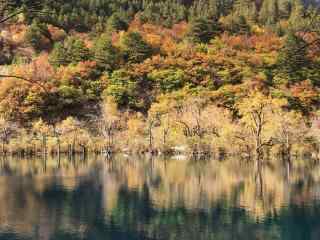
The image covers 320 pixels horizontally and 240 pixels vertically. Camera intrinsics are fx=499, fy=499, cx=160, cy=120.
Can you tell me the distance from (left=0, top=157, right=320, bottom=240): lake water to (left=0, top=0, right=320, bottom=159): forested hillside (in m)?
11.3

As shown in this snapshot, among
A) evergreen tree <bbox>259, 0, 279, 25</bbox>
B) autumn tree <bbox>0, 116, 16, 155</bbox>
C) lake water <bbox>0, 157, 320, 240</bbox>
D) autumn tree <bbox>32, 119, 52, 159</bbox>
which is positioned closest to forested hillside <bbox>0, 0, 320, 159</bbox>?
autumn tree <bbox>32, 119, 52, 159</bbox>

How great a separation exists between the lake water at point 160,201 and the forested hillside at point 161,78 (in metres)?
11.3

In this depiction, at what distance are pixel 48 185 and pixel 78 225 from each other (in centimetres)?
1235

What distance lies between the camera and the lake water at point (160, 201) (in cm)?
1986

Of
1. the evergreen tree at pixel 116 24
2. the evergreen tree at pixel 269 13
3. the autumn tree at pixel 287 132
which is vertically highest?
the evergreen tree at pixel 269 13

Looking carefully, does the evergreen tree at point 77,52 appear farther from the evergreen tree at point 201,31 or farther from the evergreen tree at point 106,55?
the evergreen tree at point 201,31

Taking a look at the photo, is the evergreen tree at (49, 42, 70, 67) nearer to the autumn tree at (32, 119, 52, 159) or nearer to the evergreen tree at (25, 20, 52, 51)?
the evergreen tree at (25, 20, 52, 51)

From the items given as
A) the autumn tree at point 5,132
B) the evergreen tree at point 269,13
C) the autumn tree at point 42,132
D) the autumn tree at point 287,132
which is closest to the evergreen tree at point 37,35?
the autumn tree at point 5,132

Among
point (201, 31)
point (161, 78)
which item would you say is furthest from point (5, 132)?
point (201, 31)

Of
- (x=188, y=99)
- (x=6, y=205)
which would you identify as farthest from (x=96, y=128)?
(x=6, y=205)

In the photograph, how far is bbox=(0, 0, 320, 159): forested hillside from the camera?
5428 cm

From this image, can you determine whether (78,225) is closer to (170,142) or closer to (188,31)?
(170,142)

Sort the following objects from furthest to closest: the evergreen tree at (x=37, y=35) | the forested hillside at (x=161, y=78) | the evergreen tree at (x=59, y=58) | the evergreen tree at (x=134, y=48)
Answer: the evergreen tree at (x=37, y=35) < the evergreen tree at (x=134, y=48) < the evergreen tree at (x=59, y=58) < the forested hillside at (x=161, y=78)

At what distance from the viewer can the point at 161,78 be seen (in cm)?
7181
